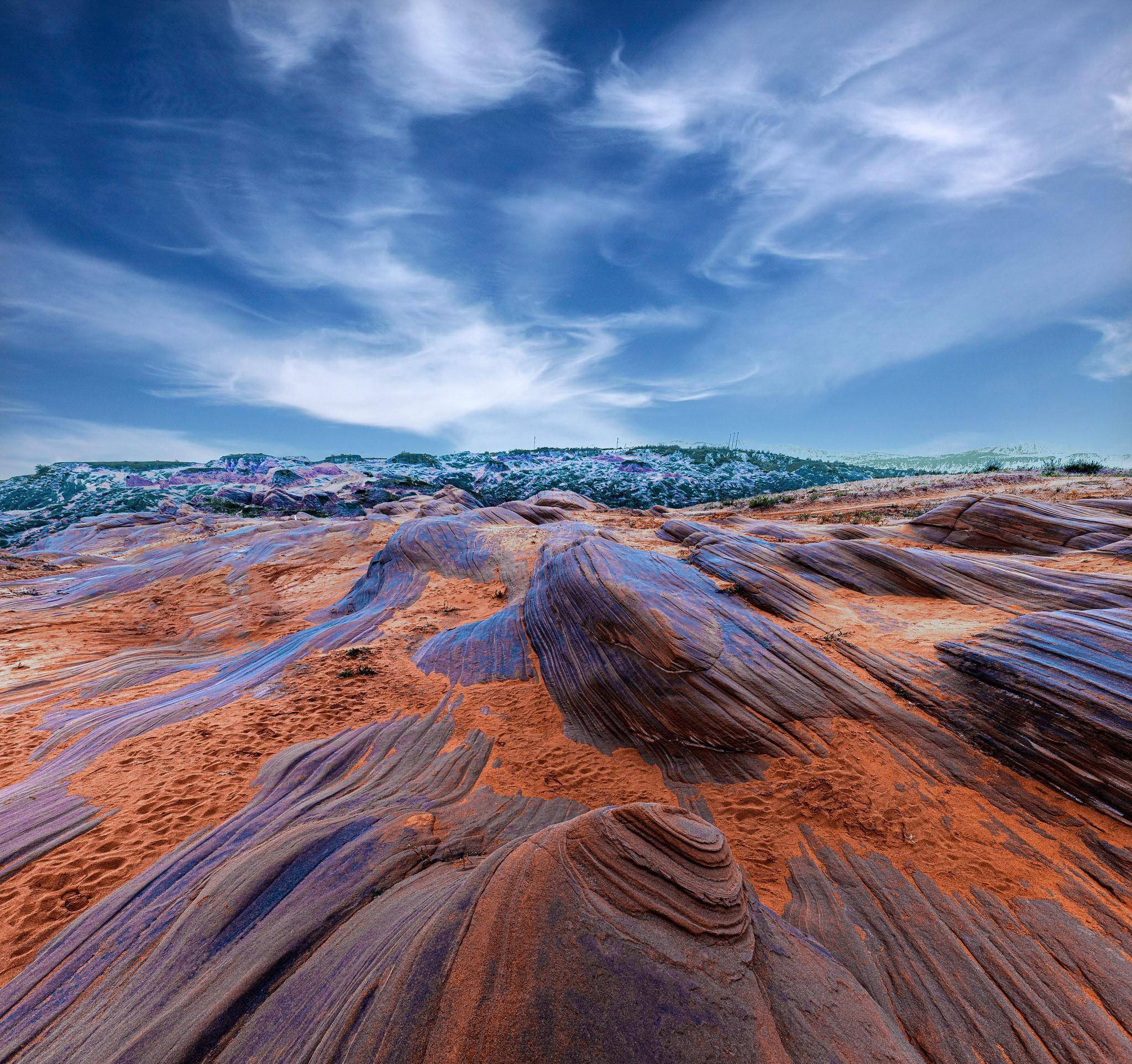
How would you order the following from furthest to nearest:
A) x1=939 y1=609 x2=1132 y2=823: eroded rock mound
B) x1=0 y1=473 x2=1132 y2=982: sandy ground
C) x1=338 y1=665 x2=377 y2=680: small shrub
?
1. x1=338 y1=665 x2=377 y2=680: small shrub
2. x1=939 y1=609 x2=1132 y2=823: eroded rock mound
3. x1=0 y1=473 x2=1132 y2=982: sandy ground

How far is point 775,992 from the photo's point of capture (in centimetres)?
338

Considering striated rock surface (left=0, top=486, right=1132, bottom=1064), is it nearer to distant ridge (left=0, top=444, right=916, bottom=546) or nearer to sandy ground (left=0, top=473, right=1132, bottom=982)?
sandy ground (left=0, top=473, right=1132, bottom=982)

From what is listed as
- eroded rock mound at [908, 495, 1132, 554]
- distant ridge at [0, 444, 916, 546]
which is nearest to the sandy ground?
eroded rock mound at [908, 495, 1132, 554]

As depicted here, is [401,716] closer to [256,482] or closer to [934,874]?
[934,874]

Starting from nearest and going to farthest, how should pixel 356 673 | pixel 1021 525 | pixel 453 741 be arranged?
1. pixel 453 741
2. pixel 356 673
3. pixel 1021 525

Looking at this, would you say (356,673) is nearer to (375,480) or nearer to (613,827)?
(613,827)

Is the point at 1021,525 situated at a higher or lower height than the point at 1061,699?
higher

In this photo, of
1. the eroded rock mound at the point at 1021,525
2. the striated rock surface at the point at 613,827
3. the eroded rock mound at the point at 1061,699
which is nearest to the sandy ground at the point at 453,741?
the striated rock surface at the point at 613,827

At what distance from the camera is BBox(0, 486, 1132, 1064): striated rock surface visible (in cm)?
330

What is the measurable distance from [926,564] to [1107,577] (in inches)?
116

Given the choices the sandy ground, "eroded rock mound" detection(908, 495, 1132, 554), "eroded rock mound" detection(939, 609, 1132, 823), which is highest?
"eroded rock mound" detection(908, 495, 1132, 554)

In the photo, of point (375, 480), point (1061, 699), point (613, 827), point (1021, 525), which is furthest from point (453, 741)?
point (375, 480)

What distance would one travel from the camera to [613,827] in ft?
13.9

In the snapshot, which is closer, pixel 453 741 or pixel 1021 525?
pixel 453 741
